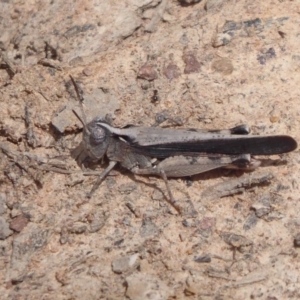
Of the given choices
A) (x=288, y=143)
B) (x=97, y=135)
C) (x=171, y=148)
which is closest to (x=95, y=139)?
(x=97, y=135)

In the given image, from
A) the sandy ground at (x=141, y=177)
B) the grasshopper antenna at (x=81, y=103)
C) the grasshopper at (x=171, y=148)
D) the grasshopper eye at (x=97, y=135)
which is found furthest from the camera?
the grasshopper antenna at (x=81, y=103)

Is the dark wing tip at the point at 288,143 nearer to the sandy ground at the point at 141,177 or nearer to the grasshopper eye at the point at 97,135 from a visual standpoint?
the sandy ground at the point at 141,177

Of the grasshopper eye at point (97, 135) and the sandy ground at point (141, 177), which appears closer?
the sandy ground at point (141, 177)

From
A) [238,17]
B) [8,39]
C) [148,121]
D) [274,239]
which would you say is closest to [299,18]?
[238,17]

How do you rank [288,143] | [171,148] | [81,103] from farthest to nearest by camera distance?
[81,103]
[171,148]
[288,143]

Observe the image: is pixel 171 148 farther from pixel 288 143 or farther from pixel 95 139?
pixel 288 143

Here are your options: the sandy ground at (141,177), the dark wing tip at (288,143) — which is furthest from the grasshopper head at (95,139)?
the dark wing tip at (288,143)

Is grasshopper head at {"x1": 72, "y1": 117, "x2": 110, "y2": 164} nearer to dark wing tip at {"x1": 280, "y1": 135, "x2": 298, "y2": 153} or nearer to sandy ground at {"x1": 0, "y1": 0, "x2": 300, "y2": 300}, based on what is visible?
sandy ground at {"x1": 0, "y1": 0, "x2": 300, "y2": 300}

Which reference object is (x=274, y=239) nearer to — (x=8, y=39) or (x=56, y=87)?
(x=56, y=87)
